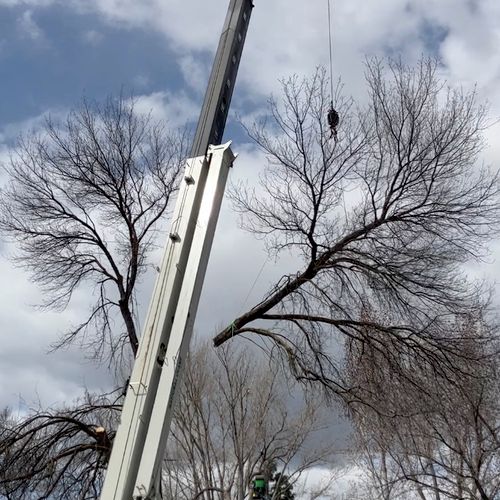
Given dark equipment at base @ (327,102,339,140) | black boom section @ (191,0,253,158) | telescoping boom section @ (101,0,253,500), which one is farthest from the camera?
dark equipment at base @ (327,102,339,140)

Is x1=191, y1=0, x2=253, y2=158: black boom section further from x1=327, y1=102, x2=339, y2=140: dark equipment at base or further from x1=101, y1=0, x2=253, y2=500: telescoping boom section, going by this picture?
x1=327, y1=102, x2=339, y2=140: dark equipment at base

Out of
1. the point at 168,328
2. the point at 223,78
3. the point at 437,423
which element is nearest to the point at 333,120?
the point at 223,78

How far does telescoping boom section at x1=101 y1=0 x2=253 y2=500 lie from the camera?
3473 millimetres

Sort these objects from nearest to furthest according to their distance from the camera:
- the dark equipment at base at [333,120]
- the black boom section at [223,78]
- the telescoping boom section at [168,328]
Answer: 1. the telescoping boom section at [168,328]
2. the black boom section at [223,78]
3. the dark equipment at base at [333,120]

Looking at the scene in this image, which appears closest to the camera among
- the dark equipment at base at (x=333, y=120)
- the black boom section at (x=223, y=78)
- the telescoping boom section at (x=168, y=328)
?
the telescoping boom section at (x=168, y=328)

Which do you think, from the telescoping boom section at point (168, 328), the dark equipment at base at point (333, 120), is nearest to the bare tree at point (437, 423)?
the dark equipment at base at point (333, 120)

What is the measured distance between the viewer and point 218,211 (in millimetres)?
4457

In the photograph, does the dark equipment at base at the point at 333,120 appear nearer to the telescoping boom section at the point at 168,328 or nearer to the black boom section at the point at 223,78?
the black boom section at the point at 223,78

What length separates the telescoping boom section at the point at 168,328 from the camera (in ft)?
11.4

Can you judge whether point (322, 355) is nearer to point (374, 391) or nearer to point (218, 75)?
point (374, 391)

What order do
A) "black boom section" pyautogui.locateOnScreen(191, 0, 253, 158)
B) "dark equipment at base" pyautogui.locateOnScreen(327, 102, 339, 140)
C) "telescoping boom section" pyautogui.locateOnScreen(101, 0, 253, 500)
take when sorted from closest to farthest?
"telescoping boom section" pyautogui.locateOnScreen(101, 0, 253, 500)
"black boom section" pyautogui.locateOnScreen(191, 0, 253, 158)
"dark equipment at base" pyautogui.locateOnScreen(327, 102, 339, 140)

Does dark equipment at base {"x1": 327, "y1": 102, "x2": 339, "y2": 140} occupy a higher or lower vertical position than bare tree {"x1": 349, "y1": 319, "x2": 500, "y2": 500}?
higher

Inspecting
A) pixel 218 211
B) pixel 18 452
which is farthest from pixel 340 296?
pixel 218 211

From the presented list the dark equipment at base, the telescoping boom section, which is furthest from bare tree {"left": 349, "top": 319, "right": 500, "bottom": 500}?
the telescoping boom section
